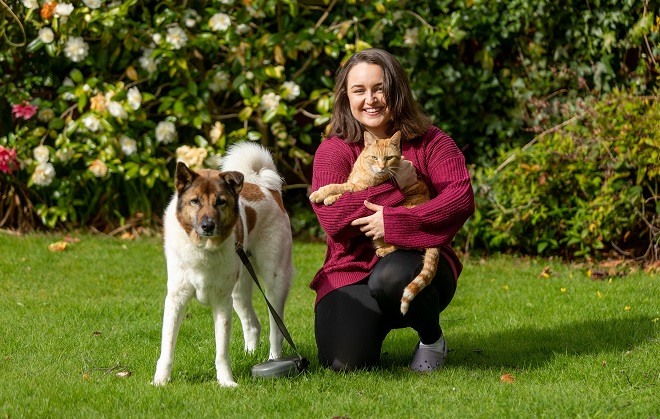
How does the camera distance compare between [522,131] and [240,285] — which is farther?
[522,131]

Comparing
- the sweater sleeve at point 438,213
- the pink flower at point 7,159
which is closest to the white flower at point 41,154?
the pink flower at point 7,159

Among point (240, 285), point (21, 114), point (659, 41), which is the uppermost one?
point (659, 41)

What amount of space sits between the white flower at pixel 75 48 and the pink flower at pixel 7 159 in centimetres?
96

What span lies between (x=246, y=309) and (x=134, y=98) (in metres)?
3.40

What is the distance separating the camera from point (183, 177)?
414 centimetres

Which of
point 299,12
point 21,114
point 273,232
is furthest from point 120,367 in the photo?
point 299,12

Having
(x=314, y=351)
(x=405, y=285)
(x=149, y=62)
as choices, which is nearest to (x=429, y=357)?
(x=405, y=285)

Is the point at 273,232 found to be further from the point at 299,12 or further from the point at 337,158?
the point at 299,12

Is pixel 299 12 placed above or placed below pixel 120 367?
above

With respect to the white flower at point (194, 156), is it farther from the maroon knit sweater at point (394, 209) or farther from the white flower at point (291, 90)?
the maroon knit sweater at point (394, 209)

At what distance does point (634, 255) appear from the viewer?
25.2ft

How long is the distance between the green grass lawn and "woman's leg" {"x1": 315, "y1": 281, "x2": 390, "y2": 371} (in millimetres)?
108

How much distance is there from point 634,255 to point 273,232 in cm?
394

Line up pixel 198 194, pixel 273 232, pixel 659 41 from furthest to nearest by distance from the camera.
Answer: pixel 659 41 < pixel 273 232 < pixel 198 194
